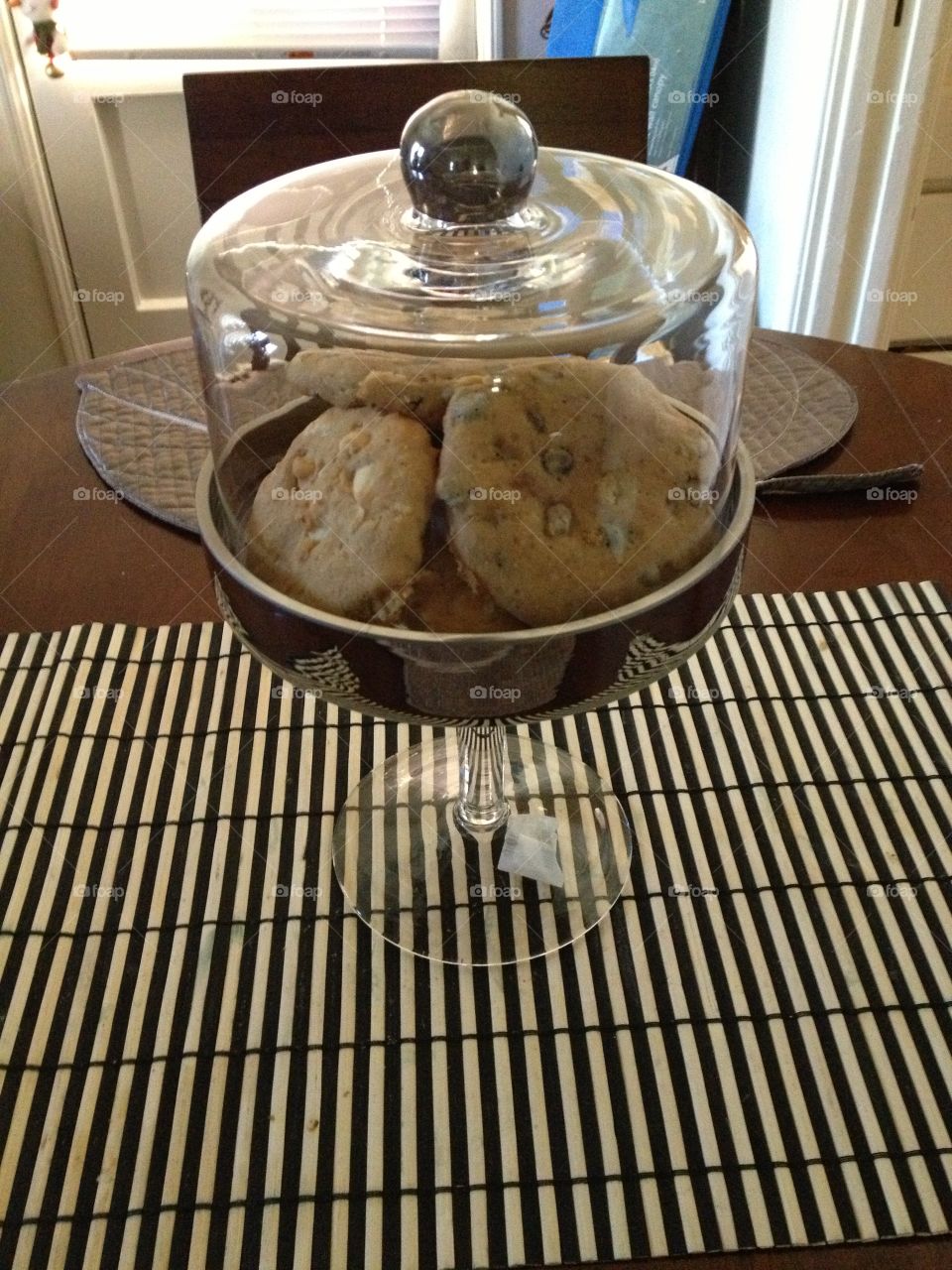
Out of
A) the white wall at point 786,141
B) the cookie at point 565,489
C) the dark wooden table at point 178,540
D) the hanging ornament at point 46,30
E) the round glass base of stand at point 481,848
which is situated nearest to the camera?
the cookie at point 565,489

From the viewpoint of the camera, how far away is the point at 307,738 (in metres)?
0.67

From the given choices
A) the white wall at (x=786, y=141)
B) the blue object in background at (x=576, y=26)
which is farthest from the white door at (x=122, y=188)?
the white wall at (x=786, y=141)

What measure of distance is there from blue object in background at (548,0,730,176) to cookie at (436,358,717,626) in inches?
43.1

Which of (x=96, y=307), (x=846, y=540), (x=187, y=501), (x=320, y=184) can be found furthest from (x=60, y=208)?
(x=846, y=540)

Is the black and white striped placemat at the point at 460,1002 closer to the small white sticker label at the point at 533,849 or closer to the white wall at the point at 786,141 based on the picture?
the small white sticker label at the point at 533,849

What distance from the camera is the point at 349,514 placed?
456 millimetres

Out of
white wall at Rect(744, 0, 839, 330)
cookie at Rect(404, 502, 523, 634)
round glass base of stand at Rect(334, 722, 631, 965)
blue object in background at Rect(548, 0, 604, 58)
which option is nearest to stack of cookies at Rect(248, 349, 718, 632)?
cookie at Rect(404, 502, 523, 634)

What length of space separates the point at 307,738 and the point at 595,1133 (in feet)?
0.99

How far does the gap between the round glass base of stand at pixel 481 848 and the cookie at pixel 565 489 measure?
12 centimetres

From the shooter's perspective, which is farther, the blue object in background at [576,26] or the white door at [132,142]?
the white door at [132,142]

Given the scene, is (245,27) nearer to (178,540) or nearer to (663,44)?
(663,44)

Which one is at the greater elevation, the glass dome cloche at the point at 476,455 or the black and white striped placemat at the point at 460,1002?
the glass dome cloche at the point at 476,455

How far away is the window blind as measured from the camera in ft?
5.41

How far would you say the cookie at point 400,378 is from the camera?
1.53ft
